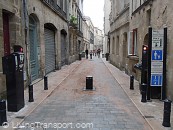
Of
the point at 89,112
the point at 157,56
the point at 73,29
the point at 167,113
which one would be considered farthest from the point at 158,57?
the point at 73,29

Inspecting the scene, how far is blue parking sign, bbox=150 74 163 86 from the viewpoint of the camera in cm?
698

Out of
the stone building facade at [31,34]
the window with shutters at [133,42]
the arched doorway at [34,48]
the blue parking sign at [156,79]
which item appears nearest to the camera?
the blue parking sign at [156,79]

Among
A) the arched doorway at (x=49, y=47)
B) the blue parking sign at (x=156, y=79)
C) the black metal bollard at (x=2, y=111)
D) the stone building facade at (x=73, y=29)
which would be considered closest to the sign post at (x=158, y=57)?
the blue parking sign at (x=156, y=79)

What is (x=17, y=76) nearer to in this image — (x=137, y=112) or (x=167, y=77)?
(x=137, y=112)

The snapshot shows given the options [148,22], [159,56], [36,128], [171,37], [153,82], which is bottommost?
[36,128]

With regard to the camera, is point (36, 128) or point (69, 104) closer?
point (36, 128)

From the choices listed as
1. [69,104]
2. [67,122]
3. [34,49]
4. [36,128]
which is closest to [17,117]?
[36,128]

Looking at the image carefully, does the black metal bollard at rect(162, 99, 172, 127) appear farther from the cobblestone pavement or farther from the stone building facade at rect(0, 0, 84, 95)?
the stone building facade at rect(0, 0, 84, 95)

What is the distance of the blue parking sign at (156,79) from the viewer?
698 cm

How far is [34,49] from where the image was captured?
11.1m

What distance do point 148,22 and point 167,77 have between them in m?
3.37

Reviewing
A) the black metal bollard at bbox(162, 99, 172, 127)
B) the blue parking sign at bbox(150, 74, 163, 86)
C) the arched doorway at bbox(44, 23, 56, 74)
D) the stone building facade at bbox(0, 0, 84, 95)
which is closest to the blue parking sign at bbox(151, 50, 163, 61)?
the blue parking sign at bbox(150, 74, 163, 86)

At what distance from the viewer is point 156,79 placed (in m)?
7.02

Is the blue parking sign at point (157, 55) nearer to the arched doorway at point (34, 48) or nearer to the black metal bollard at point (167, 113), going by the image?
the black metal bollard at point (167, 113)
